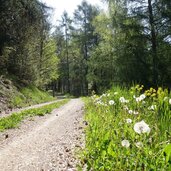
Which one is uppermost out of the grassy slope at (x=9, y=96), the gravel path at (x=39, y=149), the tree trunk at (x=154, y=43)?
the tree trunk at (x=154, y=43)

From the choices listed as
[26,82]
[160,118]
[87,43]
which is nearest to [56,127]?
[160,118]

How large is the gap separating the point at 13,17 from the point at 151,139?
2099cm

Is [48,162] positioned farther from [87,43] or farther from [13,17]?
[87,43]

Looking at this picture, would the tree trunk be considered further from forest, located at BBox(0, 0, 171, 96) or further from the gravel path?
the gravel path

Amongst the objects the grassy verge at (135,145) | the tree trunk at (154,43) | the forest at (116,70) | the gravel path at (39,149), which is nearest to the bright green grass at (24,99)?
the forest at (116,70)

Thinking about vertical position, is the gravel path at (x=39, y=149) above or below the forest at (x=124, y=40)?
below

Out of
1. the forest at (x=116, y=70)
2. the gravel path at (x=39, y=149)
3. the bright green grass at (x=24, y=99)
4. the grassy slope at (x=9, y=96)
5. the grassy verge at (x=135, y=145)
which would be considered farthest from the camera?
the bright green grass at (x=24, y=99)

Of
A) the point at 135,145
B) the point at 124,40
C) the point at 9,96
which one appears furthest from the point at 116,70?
the point at 135,145

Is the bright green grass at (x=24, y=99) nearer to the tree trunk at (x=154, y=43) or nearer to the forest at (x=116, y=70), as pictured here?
the forest at (x=116, y=70)

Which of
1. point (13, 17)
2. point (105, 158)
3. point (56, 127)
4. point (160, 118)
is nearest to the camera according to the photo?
point (105, 158)

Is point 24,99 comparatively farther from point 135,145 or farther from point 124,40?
point 135,145

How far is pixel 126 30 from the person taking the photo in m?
22.2

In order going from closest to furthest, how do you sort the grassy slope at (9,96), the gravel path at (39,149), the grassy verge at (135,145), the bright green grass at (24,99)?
the grassy verge at (135,145) → the gravel path at (39,149) → the grassy slope at (9,96) → the bright green grass at (24,99)

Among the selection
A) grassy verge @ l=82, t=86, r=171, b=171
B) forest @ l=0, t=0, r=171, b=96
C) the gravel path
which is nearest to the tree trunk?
→ forest @ l=0, t=0, r=171, b=96
